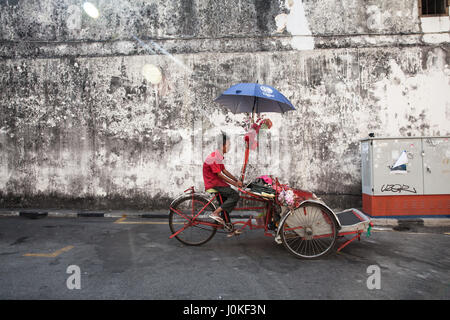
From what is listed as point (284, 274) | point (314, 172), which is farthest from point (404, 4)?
point (284, 274)

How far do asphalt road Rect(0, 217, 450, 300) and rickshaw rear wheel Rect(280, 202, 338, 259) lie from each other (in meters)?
0.19

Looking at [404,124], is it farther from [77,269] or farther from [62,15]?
[62,15]

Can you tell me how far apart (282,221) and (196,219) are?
1295mm

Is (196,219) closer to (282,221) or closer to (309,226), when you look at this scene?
(282,221)

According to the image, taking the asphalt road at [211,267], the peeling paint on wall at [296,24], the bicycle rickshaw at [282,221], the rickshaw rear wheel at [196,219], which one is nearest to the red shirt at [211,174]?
the bicycle rickshaw at [282,221]

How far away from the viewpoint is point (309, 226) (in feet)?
14.6

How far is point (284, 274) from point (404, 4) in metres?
8.02

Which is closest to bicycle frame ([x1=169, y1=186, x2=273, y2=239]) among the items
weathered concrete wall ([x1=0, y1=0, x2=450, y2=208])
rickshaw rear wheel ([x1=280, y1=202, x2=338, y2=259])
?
rickshaw rear wheel ([x1=280, y1=202, x2=338, y2=259])

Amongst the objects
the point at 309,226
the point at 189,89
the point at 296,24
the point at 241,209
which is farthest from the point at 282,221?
the point at 296,24

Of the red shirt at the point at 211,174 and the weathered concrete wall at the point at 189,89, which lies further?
the weathered concrete wall at the point at 189,89

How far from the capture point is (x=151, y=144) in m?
8.52

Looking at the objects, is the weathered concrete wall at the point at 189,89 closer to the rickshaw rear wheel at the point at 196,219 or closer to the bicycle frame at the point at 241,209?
the rickshaw rear wheel at the point at 196,219

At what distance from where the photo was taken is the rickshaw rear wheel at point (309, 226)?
4391mm
